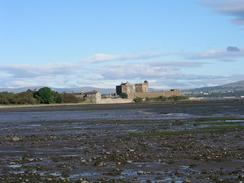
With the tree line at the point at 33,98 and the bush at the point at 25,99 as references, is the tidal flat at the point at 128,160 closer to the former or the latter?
the bush at the point at 25,99

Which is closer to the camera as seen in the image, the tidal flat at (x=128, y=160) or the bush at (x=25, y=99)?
the tidal flat at (x=128, y=160)

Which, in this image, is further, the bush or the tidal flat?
the bush

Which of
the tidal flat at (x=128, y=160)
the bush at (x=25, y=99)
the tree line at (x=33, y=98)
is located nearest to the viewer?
the tidal flat at (x=128, y=160)

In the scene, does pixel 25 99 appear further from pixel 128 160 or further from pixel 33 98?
pixel 128 160

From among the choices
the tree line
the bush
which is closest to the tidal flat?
the bush

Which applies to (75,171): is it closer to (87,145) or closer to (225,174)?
(225,174)

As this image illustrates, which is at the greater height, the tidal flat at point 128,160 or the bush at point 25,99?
the bush at point 25,99

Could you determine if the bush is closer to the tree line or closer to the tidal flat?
the tree line

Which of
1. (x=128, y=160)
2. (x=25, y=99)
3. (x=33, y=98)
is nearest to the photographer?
(x=128, y=160)

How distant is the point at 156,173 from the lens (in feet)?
62.1

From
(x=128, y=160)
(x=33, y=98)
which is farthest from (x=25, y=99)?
(x=128, y=160)

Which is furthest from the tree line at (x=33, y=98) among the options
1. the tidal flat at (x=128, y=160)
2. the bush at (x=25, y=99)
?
the tidal flat at (x=128, y=160)

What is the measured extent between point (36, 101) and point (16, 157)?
6646 inches

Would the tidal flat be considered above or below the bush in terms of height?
below
